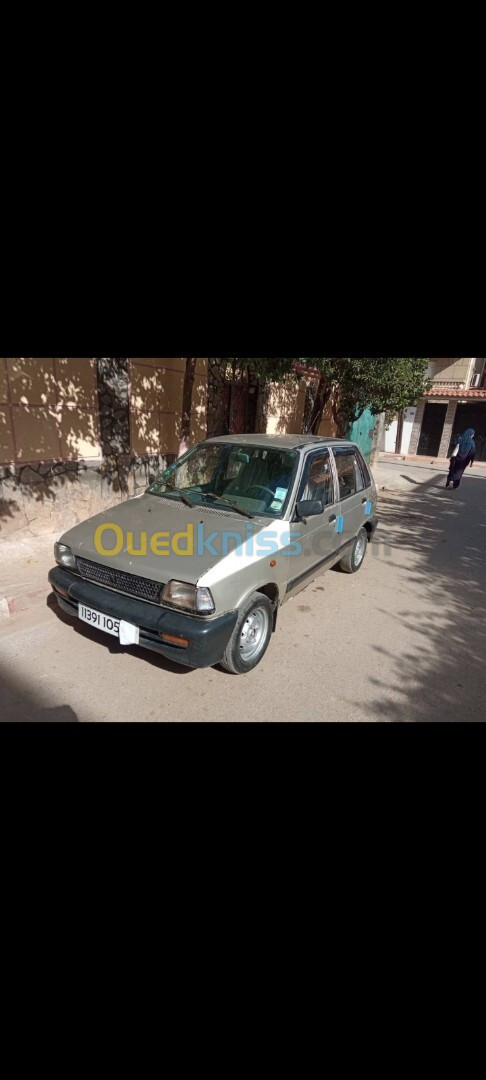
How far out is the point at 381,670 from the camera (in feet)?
12.2

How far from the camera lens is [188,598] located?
295cm

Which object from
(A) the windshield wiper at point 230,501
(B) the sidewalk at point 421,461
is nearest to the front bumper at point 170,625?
(A) the windshield wiper at point 230,501

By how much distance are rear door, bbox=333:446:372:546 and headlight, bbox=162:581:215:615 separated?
87.3 inches

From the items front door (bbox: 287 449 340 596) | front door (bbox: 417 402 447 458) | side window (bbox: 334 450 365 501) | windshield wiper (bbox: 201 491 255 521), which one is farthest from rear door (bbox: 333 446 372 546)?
front door (bbox: 417 402 447 458)

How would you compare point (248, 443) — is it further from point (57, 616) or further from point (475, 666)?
point (475, 666)

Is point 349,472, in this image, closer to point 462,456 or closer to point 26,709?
point 26,709

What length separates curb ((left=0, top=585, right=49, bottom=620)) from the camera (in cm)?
429

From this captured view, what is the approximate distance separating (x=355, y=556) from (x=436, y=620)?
1.33 metres

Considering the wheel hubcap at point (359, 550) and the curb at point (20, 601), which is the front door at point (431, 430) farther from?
the curb at point (20, 601)

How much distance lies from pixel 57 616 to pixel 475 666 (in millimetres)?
3630

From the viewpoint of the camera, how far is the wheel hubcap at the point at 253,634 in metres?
3.44

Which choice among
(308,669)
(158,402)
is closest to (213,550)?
(308,669)

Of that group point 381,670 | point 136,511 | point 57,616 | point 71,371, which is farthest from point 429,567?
point 71,371

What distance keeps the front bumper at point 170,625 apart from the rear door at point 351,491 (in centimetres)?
219
